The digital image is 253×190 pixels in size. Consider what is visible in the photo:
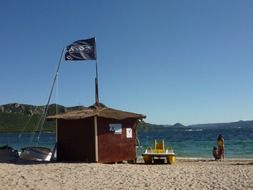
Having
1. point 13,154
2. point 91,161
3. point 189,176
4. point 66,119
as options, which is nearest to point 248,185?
point 189,176

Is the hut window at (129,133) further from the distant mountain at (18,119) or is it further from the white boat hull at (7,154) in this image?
the distant mountain at (18,119)

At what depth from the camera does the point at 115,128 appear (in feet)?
70.6

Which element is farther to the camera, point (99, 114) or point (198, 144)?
point (198, 144)

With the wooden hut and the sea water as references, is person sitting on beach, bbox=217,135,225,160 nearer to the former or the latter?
the wooden hut

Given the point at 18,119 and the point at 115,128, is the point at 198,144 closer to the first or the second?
the point at 115,128

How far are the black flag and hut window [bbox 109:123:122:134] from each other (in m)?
4.21

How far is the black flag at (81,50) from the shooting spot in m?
24.0

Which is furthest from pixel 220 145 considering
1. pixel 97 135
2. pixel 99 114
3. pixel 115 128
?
pixel 99 114

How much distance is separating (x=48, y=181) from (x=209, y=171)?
6015 mm

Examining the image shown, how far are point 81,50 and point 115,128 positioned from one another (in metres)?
4.87

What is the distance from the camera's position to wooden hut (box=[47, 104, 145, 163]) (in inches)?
817

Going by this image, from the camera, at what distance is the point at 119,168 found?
719 inches

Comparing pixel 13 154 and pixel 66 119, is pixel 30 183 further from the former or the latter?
pixel 13 154

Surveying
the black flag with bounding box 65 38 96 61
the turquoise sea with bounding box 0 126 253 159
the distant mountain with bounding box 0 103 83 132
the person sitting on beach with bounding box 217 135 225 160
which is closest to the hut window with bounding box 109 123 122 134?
the black flag with bounding box 65 38 96 61
